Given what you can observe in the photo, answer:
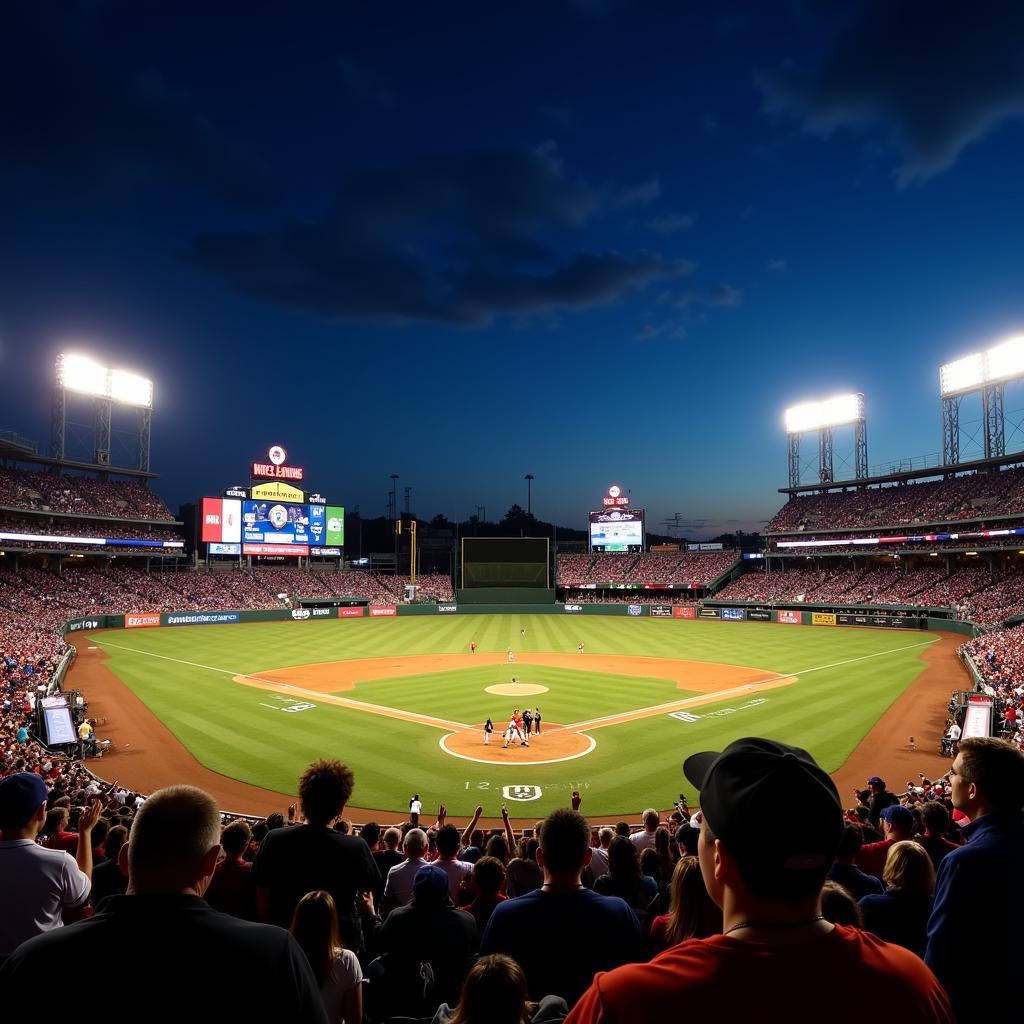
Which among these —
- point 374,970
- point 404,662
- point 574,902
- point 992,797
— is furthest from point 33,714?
point 992,797

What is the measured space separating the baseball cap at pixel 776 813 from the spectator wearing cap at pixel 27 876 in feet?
14.5

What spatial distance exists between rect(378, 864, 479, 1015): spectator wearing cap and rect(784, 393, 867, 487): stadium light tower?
86.8 metres

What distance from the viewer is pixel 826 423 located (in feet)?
268

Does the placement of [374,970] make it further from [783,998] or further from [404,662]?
[404,662]

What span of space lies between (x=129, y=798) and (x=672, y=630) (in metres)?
51.9

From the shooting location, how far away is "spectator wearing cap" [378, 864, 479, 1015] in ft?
15.4

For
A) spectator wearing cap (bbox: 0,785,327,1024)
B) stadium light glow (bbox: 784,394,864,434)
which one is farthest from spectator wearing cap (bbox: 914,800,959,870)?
stadium light glow (bbox: 784,394,864,434)

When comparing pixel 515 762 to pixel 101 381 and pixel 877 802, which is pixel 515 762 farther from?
pixel 101 381

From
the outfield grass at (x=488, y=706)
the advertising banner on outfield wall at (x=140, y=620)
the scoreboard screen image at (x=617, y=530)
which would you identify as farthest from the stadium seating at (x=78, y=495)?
the scoreboard screen image at (x=617, y=530)

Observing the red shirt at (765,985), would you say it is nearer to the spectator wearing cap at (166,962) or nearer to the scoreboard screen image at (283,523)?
the spectator wearing cap at (166,962)

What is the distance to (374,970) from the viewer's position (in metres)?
4.76

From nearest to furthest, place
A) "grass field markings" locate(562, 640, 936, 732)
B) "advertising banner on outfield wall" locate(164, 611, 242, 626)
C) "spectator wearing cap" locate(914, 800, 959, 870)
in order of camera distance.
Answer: "spectator wearing cap" locate(914, 800, 959, 870), "grass field markings" locate(562, 640, 936, 732), "advertising banner on outfield wall" locate(164, 611, 242, 626)

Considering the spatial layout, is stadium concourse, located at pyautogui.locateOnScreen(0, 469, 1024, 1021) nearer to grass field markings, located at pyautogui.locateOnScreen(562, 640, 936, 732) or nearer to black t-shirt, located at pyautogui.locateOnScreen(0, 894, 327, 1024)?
black t-shirt, located at pyautogui.locateOnScreen(0, 894, 327, 1024)

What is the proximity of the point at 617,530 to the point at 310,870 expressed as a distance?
3443 inches
